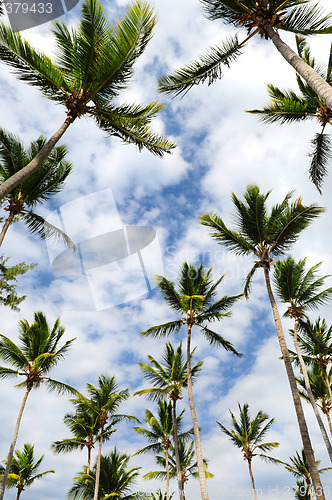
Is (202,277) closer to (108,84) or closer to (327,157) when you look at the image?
(327,157)

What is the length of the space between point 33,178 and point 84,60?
588cm

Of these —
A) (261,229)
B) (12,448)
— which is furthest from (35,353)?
(261,229)

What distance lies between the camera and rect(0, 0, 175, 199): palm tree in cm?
670

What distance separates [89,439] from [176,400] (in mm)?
7555

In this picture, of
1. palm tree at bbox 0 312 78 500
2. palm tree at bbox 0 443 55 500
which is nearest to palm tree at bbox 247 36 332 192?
palm tree at bbox 0 312 78 500

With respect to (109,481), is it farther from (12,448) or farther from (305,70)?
(305,70)

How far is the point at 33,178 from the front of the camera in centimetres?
1190

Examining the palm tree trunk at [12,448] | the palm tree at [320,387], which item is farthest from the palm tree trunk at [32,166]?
the palm tree at [320,387]

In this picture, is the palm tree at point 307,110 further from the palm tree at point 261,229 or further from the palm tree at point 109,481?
the palm tree at point 109,481

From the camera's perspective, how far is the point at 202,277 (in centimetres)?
1944

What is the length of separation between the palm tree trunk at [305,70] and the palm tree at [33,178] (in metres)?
7.89

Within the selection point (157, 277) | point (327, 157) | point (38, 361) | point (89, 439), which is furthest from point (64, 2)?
point (89, 439)

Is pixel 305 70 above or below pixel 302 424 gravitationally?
above

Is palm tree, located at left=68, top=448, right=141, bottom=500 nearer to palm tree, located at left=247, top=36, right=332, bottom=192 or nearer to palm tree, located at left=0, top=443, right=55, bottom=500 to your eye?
palm tree, located at left=0, top=443, right=55, bottom=500
